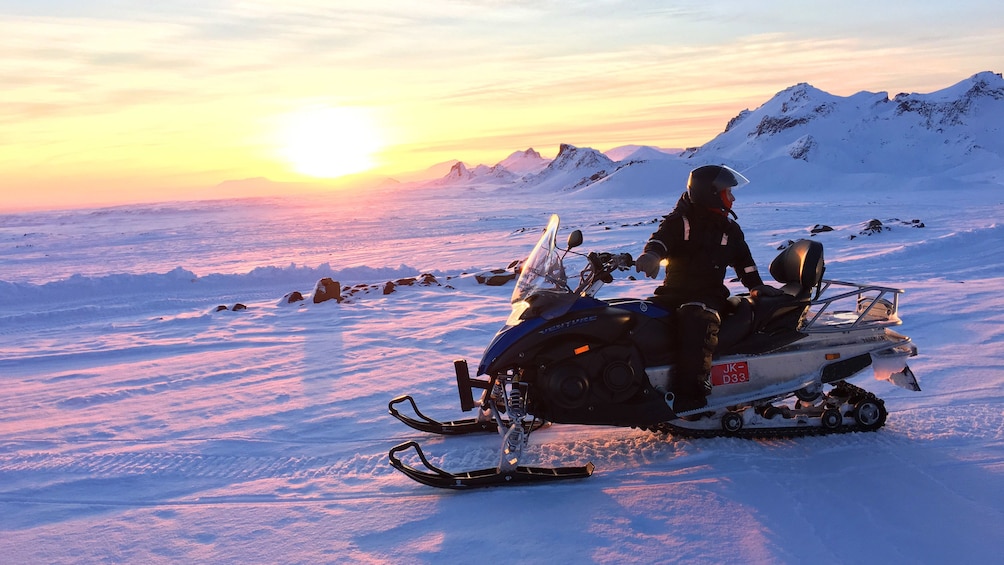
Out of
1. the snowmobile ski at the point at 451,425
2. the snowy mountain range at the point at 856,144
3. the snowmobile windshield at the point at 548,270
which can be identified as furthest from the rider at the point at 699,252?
the snowy mountain range at the point at 856,144

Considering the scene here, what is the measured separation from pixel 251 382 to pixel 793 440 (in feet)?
16.7

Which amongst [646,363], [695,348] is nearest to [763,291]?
[695,348]

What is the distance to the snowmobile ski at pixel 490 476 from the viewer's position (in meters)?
4.27

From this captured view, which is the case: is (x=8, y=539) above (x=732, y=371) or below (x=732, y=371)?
below

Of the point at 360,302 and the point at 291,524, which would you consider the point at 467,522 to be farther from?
the point at 360,302

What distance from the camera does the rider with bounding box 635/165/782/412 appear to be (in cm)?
443

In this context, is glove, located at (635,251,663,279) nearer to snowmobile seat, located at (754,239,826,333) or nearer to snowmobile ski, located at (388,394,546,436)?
snowmobile seat, located at (754,239,826,333)

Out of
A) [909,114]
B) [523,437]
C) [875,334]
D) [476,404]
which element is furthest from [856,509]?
[909,114]

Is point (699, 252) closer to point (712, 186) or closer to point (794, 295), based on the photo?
point (712, 186)

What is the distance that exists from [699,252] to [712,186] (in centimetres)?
44

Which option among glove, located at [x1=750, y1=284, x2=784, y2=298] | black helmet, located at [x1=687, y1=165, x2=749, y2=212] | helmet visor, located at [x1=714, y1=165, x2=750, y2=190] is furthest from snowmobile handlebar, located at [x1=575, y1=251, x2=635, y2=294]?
glove, located at [x1=750, y1=284, x2=784, y2=298]

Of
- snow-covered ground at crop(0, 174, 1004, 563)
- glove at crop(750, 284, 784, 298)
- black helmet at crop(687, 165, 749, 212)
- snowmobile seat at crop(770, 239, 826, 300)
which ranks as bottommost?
snow-covered ground at crop(0, 174, 1004, 563)

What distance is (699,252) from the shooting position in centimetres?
457

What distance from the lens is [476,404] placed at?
459 centimetres
